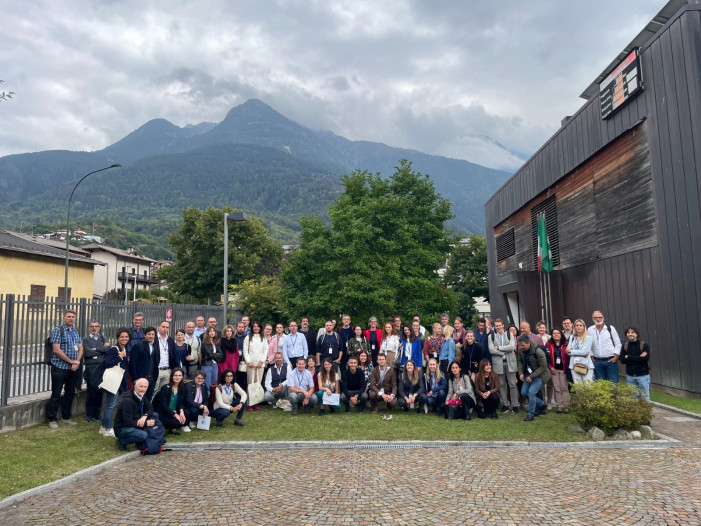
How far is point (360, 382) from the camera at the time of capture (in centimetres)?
1080

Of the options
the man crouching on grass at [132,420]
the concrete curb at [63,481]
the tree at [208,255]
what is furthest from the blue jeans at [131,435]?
the tree at [208,255]

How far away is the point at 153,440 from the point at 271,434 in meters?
1.92

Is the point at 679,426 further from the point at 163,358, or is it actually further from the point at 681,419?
the point at 163,358

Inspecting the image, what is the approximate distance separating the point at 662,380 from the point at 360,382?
25.1 feet

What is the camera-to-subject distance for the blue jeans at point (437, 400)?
33.4ft

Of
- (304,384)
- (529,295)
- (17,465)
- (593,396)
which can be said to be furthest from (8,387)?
(529,295)

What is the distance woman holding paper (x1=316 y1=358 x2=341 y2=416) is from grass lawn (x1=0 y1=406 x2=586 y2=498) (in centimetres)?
26

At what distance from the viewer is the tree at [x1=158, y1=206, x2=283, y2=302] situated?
40531mm

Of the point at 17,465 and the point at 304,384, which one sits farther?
the point at 304,384

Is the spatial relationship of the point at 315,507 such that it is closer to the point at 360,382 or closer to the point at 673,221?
the point at 360,382

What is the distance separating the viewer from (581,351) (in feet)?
31.6

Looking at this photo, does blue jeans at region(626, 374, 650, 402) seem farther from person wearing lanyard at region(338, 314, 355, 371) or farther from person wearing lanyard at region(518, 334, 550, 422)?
person wearing lanyard at region(338, 314, 355, 371)

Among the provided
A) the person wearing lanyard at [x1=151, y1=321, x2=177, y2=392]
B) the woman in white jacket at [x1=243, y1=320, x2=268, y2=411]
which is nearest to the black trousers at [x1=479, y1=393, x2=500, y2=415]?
the woman in white jacket at [x1=243, y1=320, x2=268, y2=411]

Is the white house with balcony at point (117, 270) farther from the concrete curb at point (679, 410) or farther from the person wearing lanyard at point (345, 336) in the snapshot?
the concrete curb at point (679, 410)
